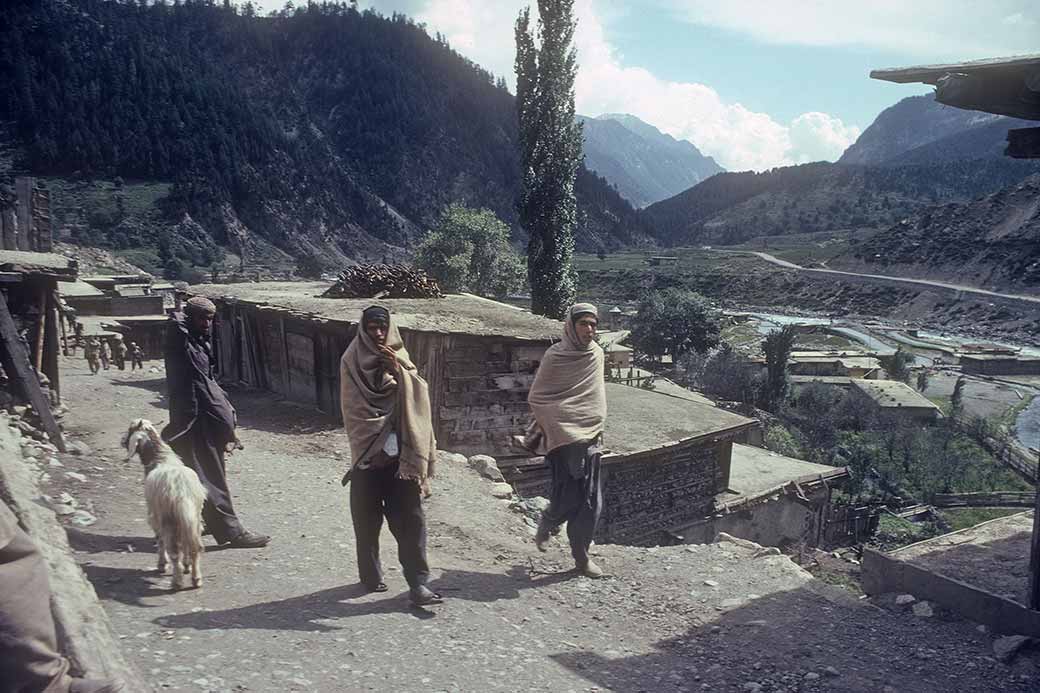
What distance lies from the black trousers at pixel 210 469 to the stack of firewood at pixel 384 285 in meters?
7.42

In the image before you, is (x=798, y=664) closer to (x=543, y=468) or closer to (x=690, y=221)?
(x=543, y=468)

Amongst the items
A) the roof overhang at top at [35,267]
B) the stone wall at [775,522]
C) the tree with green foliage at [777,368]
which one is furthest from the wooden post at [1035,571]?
the tree with green foliage at [777,368]

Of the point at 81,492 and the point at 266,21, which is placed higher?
the point at 266,21

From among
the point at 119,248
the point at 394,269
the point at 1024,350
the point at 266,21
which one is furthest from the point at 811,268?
the point at 266,21

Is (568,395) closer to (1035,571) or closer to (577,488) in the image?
(577,488)

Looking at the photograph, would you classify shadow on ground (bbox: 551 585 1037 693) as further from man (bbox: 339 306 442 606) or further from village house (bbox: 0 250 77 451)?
village house (bbox: 0 250 77 451)

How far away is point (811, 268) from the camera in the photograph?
72.3 m

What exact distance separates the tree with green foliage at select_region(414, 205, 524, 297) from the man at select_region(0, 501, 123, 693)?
33022 millimetres

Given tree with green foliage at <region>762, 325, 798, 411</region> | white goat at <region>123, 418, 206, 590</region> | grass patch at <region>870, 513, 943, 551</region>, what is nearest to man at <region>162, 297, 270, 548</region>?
white goat at <region>123, 418, 206, 590</region>

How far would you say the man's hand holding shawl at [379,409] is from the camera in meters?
4.20

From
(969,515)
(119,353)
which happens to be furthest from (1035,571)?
(969,515)

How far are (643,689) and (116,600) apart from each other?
113 inches

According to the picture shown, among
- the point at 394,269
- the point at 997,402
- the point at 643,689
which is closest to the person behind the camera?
the point at 643,689

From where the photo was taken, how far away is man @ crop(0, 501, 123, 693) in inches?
67.1
